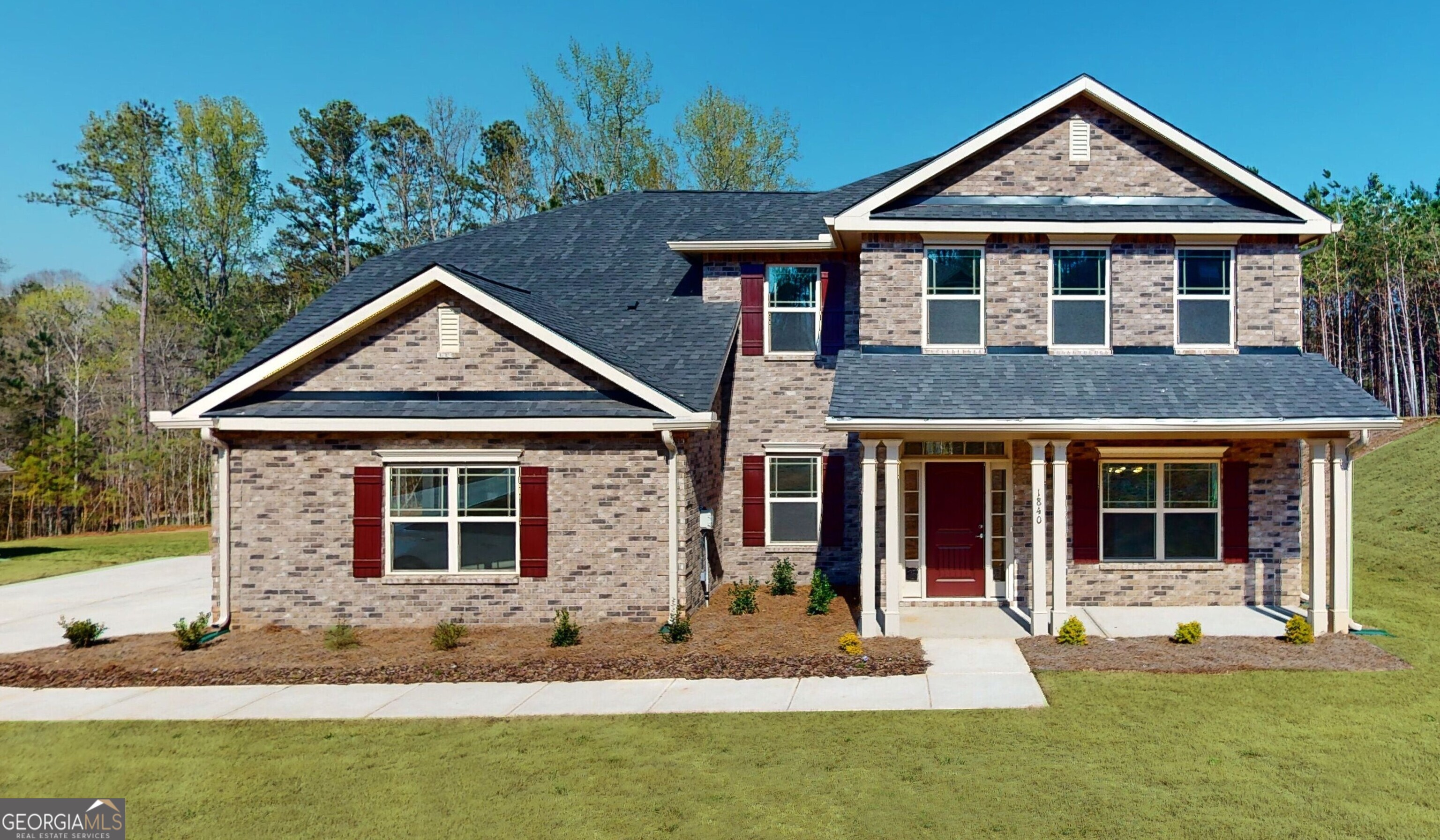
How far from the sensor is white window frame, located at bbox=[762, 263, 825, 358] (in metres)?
15.2

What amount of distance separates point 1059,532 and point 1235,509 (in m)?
3.72

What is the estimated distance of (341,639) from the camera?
1133 cm

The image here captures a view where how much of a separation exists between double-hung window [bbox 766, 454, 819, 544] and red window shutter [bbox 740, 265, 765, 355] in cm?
207

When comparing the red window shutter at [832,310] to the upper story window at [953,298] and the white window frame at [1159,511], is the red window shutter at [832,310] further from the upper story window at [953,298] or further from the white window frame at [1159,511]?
the white window frame at [1159,511]

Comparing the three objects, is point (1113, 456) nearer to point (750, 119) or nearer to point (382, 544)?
point (382, 544)

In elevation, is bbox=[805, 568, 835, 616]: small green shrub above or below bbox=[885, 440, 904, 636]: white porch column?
below

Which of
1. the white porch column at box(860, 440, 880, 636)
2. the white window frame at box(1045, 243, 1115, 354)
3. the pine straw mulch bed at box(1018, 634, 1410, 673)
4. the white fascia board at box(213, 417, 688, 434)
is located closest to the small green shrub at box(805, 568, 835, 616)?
the white porch column at box(860, 440, 880, 636)

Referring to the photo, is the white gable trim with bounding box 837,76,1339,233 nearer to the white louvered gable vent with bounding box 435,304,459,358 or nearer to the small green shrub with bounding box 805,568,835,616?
the small green shrub with bounding box 805,568,835,616

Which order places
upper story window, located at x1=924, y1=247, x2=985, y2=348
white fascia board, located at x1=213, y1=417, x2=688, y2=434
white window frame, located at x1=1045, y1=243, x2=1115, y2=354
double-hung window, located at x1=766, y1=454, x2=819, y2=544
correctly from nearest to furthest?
1. white fascia board, located at x1=213, y1=417, x2=688, y2=434
2. white window frame, located at x1=1045, y1=243, x2=1115, y2=354
3. upper story window, located at x1=924, y1=247, x2=985, y2=348
4. double-hung window, located at x1=766, y1=454, x2=819, y2=544

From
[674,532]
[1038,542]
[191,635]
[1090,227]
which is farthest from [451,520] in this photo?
[1090,227]

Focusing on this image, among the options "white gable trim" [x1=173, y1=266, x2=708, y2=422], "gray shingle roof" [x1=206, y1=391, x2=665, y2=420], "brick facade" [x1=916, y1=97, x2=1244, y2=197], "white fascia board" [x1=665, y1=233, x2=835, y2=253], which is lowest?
"gray shingle roof" [x1=206, y1=391, x2=665, y2=420]

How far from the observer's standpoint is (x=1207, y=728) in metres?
8.02

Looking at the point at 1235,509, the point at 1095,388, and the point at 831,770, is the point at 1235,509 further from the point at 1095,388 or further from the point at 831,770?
the point at 831,770

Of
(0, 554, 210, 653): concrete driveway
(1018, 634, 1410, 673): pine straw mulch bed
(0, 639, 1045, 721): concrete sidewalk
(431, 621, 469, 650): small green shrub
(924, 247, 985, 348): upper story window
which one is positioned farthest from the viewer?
(924, 247, 985, 348): upper story window
